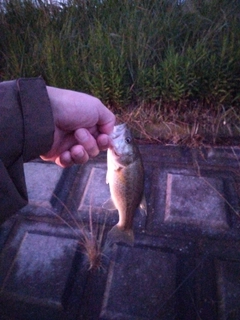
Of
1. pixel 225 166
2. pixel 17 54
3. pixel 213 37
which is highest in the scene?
pixel 17 54

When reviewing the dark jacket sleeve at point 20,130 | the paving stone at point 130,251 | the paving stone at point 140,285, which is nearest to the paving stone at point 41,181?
the paving stone at point 130,251

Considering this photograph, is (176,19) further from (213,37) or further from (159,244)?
(159,244)

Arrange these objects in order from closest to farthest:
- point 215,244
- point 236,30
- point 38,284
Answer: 1. point 38,284
2. point 215,244
3. point 236,30

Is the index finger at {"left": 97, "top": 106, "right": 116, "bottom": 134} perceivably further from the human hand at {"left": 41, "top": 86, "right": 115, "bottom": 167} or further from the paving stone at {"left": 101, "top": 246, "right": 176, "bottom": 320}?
the paving stone at {"left": 101, "top": 246, "right": 176, "bottom": 320}

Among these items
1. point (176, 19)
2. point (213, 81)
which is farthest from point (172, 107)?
point (176, 19)

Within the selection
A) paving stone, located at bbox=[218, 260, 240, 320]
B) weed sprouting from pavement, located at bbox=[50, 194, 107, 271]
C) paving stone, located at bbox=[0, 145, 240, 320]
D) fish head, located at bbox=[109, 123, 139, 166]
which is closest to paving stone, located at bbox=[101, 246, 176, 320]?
paving stone, located at bbox=[0, 145, 240, 320]

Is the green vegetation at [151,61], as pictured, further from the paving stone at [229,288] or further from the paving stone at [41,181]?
the paving stone at [229,288]
